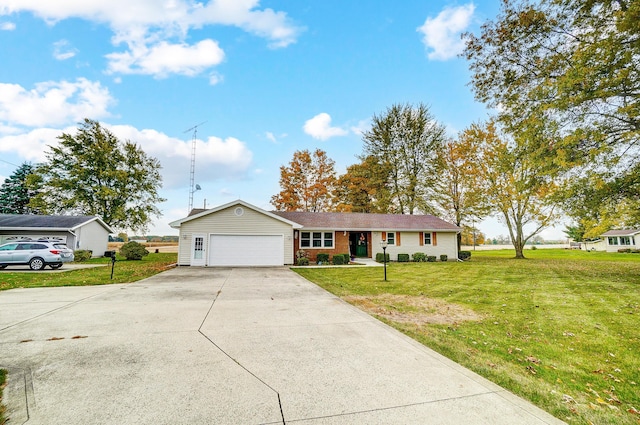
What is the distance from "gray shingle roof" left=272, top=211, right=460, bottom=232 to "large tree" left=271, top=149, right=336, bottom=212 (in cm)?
955

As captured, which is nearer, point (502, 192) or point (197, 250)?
point (197, 250)

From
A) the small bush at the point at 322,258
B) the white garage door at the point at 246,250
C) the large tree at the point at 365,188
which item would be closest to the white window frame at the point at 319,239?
the small bush at the point at 322,258

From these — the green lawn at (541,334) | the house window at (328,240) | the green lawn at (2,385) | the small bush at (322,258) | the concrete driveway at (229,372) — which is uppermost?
the house window at (328,240)

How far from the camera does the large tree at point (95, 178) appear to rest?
2867cm

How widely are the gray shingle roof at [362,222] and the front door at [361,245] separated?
156 cm

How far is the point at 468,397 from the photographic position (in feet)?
9.60

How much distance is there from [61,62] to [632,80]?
24421mm

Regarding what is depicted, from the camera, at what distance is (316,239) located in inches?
805

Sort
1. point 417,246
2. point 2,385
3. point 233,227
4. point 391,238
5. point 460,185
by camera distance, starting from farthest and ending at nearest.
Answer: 1. point 460,185
2. point 417,246
3. point 391,238
4. point 233,227
5. point 2,385

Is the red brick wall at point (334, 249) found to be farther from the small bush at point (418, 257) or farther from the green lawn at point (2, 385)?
the green lawn at point (2, 385)

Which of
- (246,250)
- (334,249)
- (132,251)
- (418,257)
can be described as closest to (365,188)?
(418,257)

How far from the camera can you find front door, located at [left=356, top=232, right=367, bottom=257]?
2392cm

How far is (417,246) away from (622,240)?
39.4 m

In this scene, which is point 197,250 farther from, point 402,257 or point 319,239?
point 402,257
